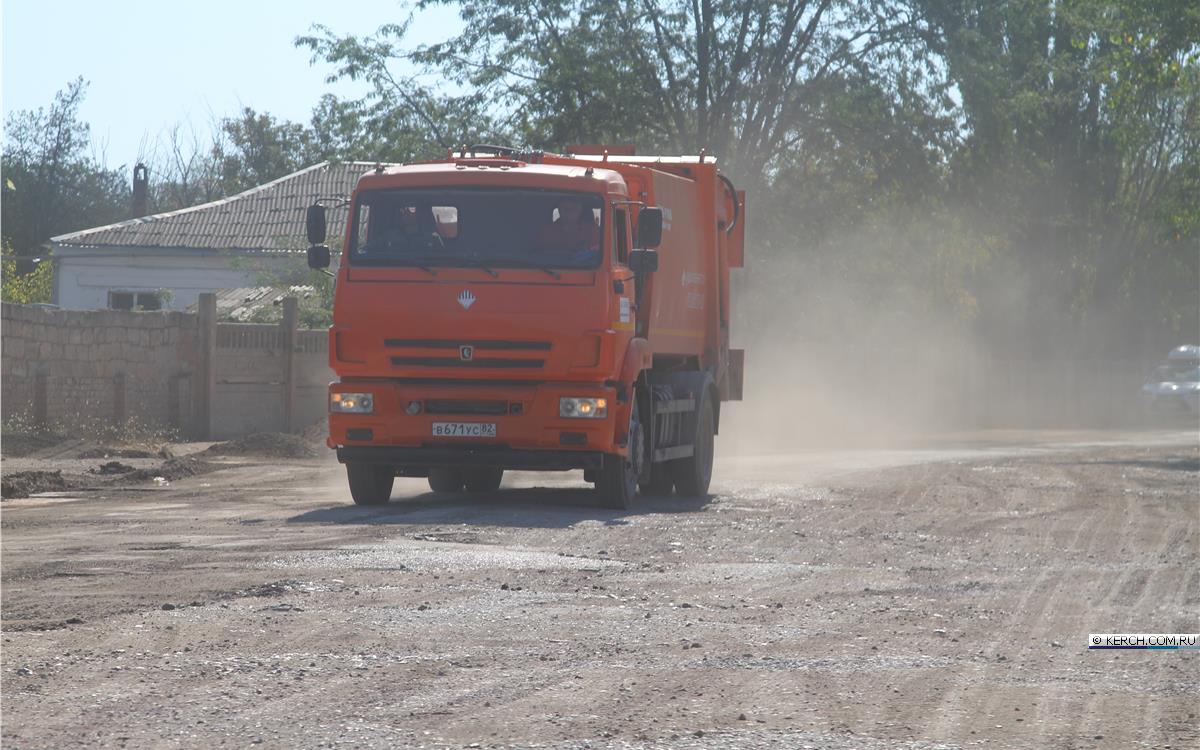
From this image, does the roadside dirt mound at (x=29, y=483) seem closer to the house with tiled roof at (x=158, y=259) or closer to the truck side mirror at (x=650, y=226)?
the truck side mirror at (x=650, y=226)

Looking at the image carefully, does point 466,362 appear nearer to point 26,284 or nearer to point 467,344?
point 467,344

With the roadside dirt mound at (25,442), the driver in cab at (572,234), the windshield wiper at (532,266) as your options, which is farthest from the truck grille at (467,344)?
the roadside dirt mound at (25,442)

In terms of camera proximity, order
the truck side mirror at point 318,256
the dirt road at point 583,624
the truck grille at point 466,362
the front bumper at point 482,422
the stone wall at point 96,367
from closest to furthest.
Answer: the dirt road at point 583,624, the truck grille at point 466,362, the front bumper at point 482,422, the truck side mirror at point 318,256, the stone wall at point 96,367

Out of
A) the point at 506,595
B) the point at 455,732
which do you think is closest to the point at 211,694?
the point at 455,732

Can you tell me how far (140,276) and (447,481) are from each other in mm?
29020

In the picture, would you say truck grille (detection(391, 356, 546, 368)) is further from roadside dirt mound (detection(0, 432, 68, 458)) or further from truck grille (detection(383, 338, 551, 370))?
roadside dirt mound (detection(0, 432, 68, 458))

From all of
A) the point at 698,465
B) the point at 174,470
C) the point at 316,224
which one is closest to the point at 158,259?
the point at 174,470

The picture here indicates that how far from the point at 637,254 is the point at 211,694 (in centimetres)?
830

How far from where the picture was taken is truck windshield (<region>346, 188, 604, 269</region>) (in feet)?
44.4

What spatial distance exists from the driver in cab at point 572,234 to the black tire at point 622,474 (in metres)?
1.57

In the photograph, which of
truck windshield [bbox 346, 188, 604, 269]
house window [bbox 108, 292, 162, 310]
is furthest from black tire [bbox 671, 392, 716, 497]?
house window [bbox 108, 292, 162, 310]

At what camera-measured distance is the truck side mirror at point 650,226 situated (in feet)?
46.0

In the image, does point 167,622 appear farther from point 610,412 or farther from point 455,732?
point 610,412

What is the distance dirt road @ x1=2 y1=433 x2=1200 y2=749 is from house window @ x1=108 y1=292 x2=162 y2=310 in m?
29.8
